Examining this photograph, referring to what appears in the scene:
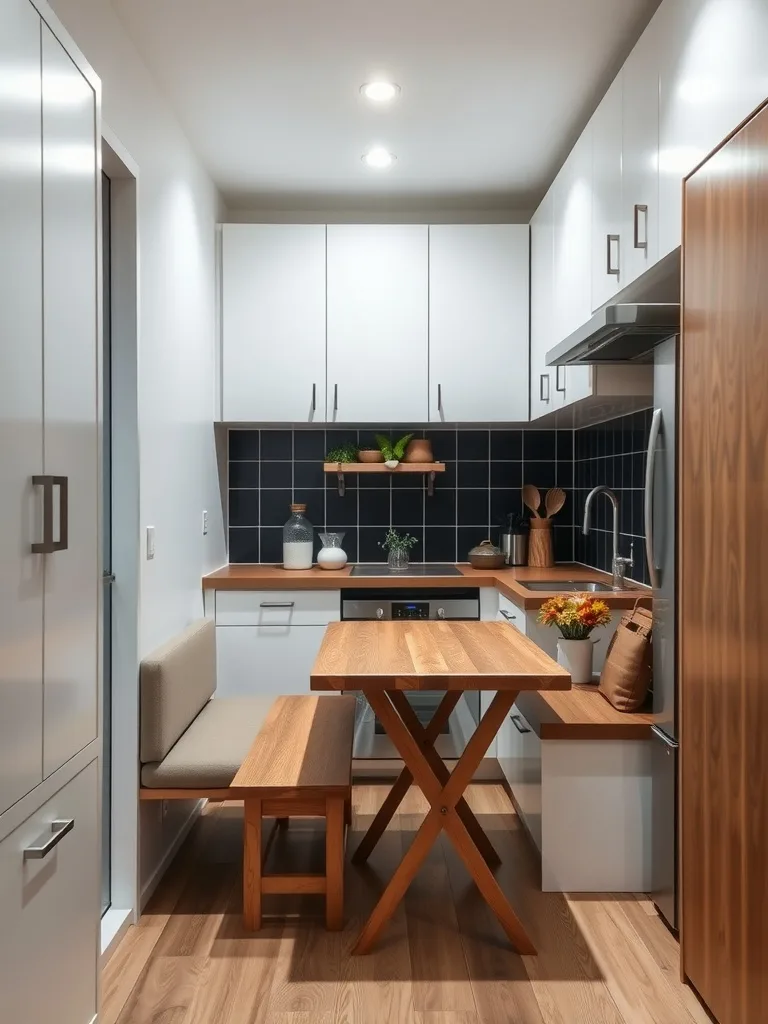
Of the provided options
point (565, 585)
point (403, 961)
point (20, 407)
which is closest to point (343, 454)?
point (565, 585)

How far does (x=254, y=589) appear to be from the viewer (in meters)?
3.73

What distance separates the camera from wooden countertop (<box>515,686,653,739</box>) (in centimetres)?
261

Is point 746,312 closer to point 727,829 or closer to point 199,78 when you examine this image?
point 727,829

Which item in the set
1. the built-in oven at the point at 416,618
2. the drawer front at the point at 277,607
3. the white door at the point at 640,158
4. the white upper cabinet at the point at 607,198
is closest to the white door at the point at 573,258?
the white upper cabinet at the point at 607,198

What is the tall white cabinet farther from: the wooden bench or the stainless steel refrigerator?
the stainless steel refrigerator

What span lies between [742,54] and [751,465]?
870 millimetres

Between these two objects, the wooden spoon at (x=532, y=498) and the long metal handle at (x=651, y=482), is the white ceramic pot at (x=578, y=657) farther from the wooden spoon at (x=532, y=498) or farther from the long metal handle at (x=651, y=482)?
the wooden spoon at (x=532, y=498)

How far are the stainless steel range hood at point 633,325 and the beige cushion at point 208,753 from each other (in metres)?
1.68

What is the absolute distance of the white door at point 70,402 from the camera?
5.12ft

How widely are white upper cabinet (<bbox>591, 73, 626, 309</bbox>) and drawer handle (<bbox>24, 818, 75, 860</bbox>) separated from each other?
2.13 meters

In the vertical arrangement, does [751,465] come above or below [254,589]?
above

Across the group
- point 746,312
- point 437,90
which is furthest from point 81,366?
point 437,90

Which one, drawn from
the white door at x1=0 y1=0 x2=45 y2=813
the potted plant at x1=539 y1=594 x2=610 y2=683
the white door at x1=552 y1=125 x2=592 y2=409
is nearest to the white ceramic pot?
the potted plant at x1=539 y1=594 x2=610 y2=683

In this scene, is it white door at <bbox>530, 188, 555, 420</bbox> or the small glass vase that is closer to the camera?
white door at <bbox>530, 188, 555, 420</bbox>
